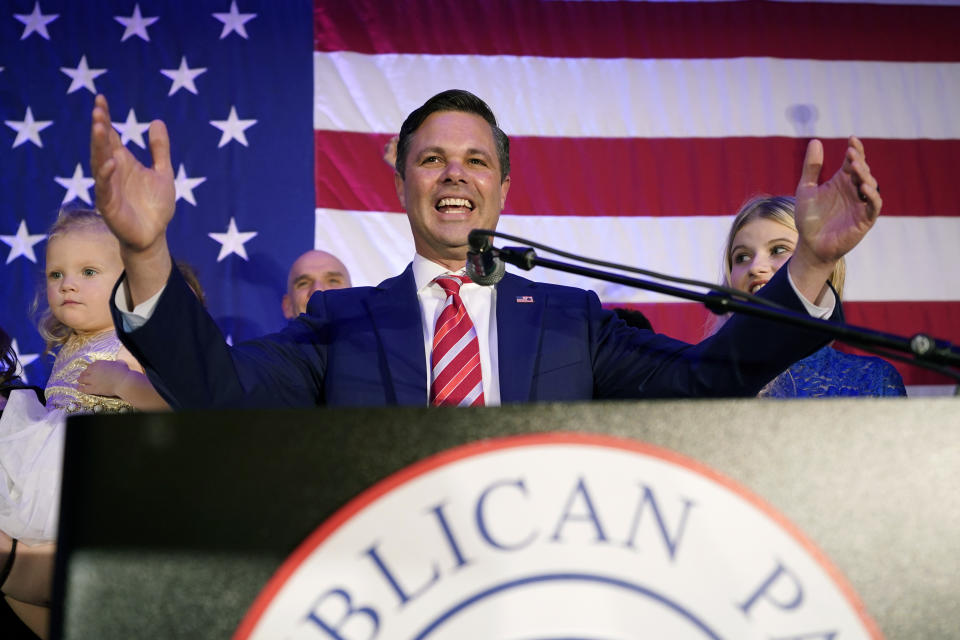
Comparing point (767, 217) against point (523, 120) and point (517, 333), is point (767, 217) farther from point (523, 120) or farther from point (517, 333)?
point (523, 120)

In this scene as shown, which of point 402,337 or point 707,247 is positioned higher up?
point 707,247

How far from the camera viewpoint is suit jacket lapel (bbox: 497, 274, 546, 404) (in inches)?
62.1

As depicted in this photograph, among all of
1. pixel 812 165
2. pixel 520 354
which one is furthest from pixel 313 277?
pixel 812 165

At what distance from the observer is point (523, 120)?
12.1 feet

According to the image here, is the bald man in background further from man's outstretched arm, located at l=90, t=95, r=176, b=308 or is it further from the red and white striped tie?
man's outstretched arm, located at l=90, t=95, r=176, b=308

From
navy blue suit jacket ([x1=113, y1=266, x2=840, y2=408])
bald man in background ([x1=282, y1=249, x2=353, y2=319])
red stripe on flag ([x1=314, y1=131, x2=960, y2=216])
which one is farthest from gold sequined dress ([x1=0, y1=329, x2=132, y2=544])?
red stripe on flag ([x1=314, y1=131, x2=960, y2=216])

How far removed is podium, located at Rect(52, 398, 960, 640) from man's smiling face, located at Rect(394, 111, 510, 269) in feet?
3.54

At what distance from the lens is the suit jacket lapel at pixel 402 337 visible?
1572 millimetres

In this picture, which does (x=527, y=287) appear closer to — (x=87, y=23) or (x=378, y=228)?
(x=378, y=228)

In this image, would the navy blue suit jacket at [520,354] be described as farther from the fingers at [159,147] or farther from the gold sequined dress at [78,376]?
the gold sequined dress at [78,376]

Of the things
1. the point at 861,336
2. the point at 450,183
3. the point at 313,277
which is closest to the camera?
the point at 861,336

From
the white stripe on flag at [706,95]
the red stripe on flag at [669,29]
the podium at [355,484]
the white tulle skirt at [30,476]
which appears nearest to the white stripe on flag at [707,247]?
the white stripe on flag at [706,95]

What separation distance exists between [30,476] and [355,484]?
1.75 m

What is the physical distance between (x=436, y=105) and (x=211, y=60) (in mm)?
2037
